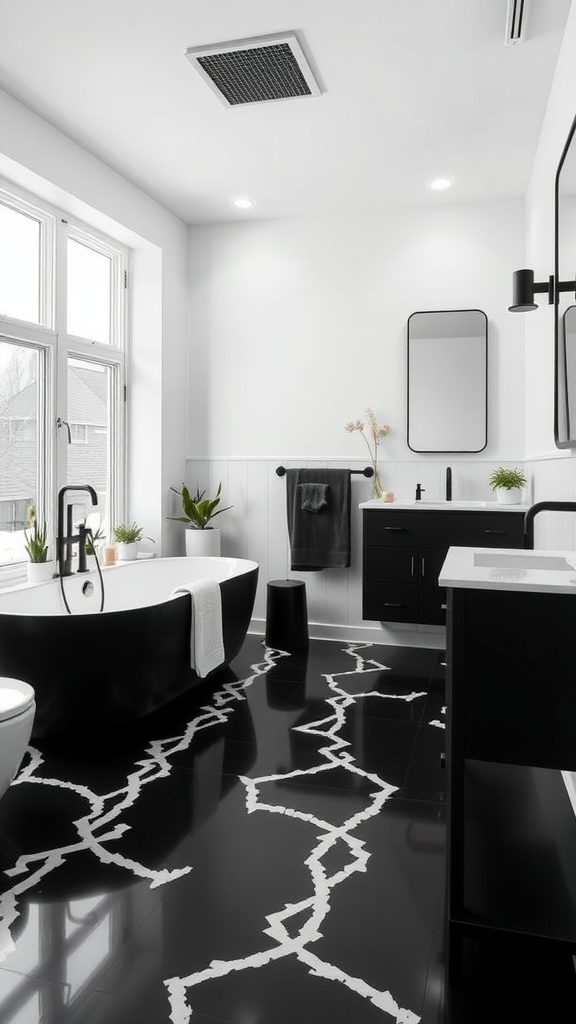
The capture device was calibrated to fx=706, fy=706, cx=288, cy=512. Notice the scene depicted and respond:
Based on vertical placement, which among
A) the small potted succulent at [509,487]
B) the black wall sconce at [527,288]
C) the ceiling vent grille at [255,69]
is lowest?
the small potted succulent at [509,487]

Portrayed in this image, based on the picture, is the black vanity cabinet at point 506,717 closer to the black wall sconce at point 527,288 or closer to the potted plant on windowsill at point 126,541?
the black wall sconce at point 527,288

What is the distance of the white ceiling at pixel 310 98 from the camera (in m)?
2.62

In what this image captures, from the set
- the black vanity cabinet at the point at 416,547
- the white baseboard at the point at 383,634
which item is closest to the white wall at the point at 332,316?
the black vanity cabinet at the point at 416,547

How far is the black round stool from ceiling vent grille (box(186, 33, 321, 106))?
8.33ft

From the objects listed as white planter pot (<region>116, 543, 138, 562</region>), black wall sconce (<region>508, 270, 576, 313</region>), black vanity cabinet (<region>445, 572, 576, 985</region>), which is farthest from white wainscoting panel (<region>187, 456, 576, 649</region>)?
black vanity cabinet (<region>445, 572, 576, 985</region>)

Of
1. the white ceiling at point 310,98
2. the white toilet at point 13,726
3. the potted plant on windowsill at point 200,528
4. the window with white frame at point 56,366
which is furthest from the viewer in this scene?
the potted plant on windowsill at point 200,528

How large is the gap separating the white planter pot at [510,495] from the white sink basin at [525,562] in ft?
6.32

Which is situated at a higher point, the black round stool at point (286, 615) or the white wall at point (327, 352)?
the white wall at point (327, 352)

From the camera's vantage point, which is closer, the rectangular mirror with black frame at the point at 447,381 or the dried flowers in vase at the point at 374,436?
the rectangular mirror with black frame at the point at 447,381

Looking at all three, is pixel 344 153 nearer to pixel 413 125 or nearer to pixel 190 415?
pixel 413 125

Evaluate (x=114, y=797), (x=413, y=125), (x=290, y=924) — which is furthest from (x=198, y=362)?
(x=290, y=924)

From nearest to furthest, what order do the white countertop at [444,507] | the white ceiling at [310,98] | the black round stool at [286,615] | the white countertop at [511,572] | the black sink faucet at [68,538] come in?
the white countertop at [511,572] < the white ceiling at [310,98] < the black sink faucet at [68,538] < the white countertop at [444,507] < the black round stool at [286,615]

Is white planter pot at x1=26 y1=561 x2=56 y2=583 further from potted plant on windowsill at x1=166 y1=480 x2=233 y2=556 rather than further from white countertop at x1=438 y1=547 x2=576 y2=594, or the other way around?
white countertop at x1=438 y1=547 x2=576 y2=594

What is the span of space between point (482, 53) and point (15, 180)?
2192 millimetres
